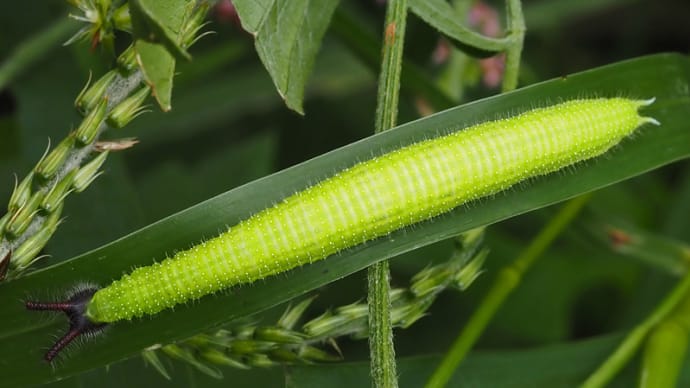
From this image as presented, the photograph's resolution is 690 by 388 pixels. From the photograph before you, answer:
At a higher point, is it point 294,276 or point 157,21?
point 157,21

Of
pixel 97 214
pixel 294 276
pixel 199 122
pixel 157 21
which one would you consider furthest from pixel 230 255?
pixel 199 122

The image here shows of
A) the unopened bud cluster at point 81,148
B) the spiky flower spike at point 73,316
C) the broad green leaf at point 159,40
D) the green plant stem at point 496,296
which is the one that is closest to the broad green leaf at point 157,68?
the broad green leaf at point 159,40

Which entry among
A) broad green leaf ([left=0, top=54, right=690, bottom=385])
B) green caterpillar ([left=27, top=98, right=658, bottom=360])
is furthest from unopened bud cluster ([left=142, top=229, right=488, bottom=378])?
green caterpillar ([left=27, top=98, right=658, bottom=360])

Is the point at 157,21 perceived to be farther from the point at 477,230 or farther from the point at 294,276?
the point at 477,230

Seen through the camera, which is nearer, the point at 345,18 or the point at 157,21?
the point at 157,21

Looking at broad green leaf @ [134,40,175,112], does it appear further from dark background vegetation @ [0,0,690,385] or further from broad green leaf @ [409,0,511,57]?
dark background vegetation @ [0,0,690,385]

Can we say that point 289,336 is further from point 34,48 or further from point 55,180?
point 34,48

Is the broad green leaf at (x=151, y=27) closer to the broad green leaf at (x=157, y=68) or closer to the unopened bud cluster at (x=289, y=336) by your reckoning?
the broad green leaf at (x=157, y=68)

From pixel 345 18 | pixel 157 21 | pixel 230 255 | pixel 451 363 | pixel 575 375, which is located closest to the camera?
pixel 157 21

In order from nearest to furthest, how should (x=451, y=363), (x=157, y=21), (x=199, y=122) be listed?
(x=157, y=21) < (x=451, y=363) < (x=199, y=122)
